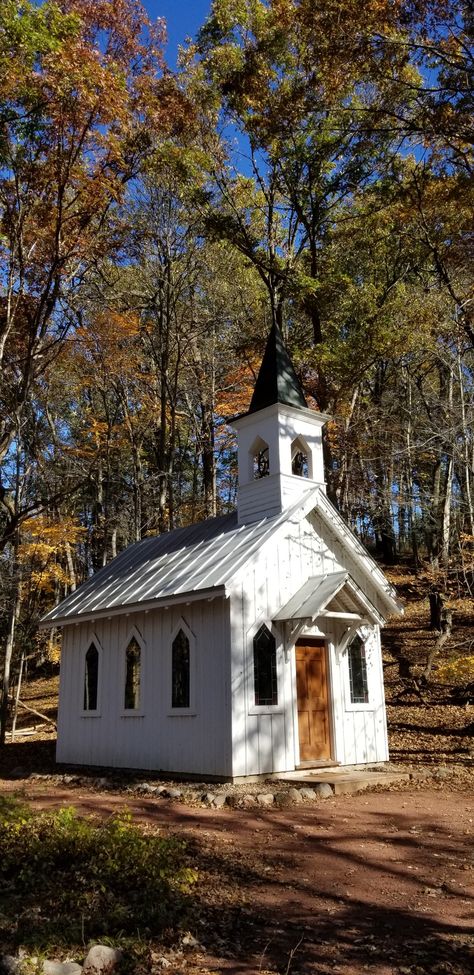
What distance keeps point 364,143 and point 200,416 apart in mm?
17387

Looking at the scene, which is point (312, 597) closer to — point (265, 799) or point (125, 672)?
point (265, 799)

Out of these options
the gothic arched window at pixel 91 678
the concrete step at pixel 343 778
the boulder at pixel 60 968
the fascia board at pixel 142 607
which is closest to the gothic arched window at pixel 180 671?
the fascia board at pixel 142 607

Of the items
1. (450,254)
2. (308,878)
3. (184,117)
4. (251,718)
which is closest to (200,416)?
(184,117)

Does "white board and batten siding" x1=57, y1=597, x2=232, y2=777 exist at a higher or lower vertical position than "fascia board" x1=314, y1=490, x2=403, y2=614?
lower

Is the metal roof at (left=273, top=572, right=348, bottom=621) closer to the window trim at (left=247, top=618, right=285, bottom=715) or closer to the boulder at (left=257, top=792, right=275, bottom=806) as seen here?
the window trim at (left=247, top=618, right=285, bottom=715)

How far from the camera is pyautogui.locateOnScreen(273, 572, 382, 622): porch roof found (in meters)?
13.1

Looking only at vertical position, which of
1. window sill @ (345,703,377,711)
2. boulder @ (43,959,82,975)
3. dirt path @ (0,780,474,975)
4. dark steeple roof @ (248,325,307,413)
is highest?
dark steeple roof @ (248,325,307,413)

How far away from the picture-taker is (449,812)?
34.0 ft

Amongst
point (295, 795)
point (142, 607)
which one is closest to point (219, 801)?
point (295, 795)

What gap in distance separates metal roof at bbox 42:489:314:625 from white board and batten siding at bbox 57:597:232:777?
491 mm

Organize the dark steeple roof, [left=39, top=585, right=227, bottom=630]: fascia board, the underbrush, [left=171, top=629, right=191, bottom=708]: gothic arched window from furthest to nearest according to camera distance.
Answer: the dark steeple roof < [left=171, top=629, right=191, bottom=708]: gothic arched window < [left=39, top=585, right=227, bottom=630]: fascia board < the underbrush

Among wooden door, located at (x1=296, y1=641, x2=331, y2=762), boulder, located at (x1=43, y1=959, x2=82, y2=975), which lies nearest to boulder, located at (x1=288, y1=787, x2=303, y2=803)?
wooden door, located at (x1=296, y1=641, x2=331, y2=762)

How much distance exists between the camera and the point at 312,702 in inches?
564

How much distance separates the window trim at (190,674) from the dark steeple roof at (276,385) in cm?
512
